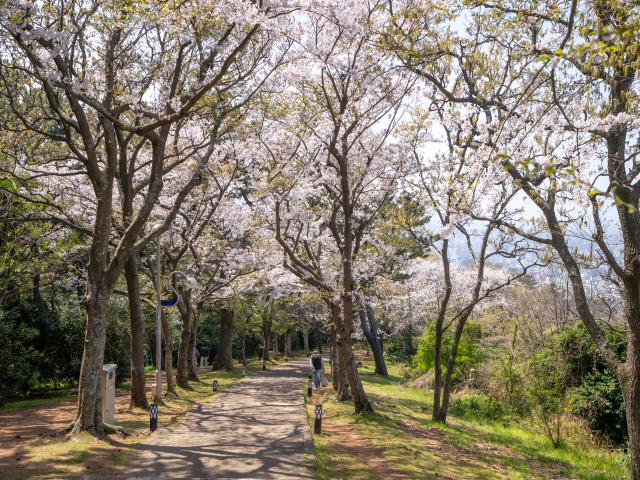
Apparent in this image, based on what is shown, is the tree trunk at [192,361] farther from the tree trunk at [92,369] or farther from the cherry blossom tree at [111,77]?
the tree trunk at [92,369]

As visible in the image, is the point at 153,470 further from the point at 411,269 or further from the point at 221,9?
the point at 411,269

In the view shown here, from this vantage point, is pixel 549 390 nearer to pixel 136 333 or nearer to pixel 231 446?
pixel 231 446

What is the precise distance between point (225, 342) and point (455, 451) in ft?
70.4

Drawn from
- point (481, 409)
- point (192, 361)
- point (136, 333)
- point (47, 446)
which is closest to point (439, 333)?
point (481, 409)

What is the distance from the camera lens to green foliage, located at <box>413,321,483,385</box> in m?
18.1

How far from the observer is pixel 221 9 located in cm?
773

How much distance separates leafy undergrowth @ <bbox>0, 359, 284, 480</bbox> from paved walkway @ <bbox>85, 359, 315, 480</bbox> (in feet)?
1.21

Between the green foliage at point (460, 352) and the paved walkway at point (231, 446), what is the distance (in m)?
6.89

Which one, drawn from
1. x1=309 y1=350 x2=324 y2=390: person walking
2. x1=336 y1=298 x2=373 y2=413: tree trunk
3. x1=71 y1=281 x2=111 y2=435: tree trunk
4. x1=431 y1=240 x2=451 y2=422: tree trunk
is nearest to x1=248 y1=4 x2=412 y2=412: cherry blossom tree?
x1=336 y1=298 x2=373 y2=413: tree trunk

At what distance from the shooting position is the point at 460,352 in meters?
18.2

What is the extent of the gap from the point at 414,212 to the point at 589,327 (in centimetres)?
634

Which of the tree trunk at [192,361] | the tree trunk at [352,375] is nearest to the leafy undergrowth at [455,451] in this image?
the tree trunk at [352,375]

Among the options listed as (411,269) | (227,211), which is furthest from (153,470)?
(411,269)

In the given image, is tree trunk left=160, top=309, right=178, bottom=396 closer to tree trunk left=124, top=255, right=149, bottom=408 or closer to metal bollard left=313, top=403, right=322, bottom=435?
tree trunk left=124, top=255, right=149, bottom=408
